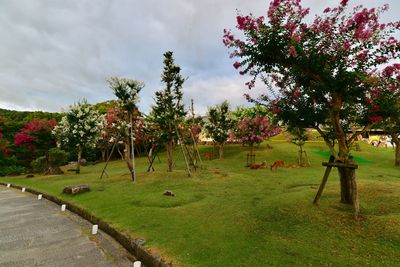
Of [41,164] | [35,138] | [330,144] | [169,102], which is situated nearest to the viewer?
[330,144]

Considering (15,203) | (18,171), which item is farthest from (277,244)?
(18,171)

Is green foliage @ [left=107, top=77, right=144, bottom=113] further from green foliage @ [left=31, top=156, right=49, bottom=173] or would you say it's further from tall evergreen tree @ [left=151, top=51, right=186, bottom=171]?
green foliage @ [left=31, top=156, right=49, bottom=173]

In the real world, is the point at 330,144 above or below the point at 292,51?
below

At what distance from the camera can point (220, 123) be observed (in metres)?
29.7

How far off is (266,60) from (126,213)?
6.45 m

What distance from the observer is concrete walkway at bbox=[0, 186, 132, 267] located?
5.83 m

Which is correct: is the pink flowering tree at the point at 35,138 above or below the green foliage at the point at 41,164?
above

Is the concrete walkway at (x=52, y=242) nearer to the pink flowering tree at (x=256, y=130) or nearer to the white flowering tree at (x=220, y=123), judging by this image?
the pink flowering tree at (x=256, y=130)

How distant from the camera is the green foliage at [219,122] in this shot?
1156 inches

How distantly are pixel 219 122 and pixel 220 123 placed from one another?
19 centimetres

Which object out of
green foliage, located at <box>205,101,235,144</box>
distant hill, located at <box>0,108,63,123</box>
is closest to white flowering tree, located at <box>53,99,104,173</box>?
green foliage, located at <box>205,101,235,144</box>

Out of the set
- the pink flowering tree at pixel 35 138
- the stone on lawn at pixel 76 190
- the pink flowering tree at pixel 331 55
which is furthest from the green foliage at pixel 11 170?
the pink flowering tree at pixel 331 55

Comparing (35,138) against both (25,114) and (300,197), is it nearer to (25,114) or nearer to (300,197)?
(25,114)

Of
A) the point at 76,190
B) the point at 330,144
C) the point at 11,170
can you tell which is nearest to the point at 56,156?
the point at 11,170
